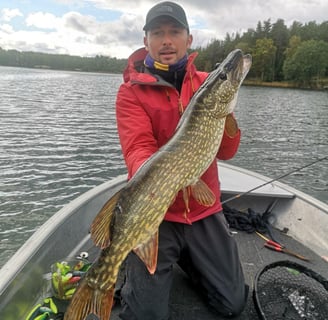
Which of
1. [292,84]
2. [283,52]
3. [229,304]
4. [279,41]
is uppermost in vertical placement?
[279,41]

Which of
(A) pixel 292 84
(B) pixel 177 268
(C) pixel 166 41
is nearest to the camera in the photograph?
(C) pixel 166 41

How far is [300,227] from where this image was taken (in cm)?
351

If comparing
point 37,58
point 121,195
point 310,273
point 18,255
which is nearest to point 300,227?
point 310,273

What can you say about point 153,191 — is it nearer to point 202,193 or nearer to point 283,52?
point 202,193

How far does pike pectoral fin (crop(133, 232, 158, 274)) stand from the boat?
77 centimetres

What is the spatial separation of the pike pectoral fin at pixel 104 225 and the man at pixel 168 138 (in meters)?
0.48

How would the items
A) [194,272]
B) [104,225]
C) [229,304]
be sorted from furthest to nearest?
[194,272]
[229,304]
[104,225]

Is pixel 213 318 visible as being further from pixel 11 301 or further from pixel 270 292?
pixel 11 301

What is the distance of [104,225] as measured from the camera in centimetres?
181

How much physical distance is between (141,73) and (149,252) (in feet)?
4.35

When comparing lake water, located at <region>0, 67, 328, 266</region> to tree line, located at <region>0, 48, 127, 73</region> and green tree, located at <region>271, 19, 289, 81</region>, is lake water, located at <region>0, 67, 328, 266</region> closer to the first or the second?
green tree, located at <region>271, 19, 289, 81</region>

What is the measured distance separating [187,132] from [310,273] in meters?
1.46

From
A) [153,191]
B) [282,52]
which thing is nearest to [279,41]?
[282,52]

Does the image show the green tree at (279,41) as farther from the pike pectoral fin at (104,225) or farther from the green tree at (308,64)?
the pike pectoral fin at (104,225)
